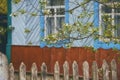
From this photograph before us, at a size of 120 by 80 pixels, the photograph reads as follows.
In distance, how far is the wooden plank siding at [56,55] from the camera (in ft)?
39.8

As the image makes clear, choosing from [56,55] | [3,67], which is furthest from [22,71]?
[56,55]

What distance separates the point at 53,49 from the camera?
13.3 metres

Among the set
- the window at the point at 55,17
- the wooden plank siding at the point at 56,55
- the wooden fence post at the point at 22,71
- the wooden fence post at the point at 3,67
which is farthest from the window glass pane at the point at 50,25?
the wooden fence post at the point at 3,67

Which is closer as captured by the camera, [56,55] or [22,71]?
[22,71]

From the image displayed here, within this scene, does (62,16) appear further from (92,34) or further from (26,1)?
(92,34)

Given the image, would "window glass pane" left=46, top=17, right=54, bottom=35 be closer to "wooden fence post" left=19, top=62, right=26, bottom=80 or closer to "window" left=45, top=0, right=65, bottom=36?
"window" left=45, top=0, right=65, bottom=36

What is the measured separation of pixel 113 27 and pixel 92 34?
37 cm

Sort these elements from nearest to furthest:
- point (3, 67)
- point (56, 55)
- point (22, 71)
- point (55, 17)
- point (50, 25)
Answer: point (3, 67) → point (22, 71) → point (56, 55) → point (55, 17) → point (50, 25)

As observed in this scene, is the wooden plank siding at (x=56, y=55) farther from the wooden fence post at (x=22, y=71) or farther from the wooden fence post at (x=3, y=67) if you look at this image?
the wooden fence post at (x=3, y=67)

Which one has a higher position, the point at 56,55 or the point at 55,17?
the point at 55,17

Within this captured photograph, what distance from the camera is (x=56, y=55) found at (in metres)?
13.2

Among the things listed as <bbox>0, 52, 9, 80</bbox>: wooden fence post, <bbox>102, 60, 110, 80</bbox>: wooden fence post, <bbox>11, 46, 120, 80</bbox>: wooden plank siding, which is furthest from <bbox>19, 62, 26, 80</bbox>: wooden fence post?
<bbox>11, 46, 120, 80</bbox>: wooden plank siding

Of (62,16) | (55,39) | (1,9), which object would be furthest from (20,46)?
(55,39)

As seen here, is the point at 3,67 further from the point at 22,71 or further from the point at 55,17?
the point at 55,17
